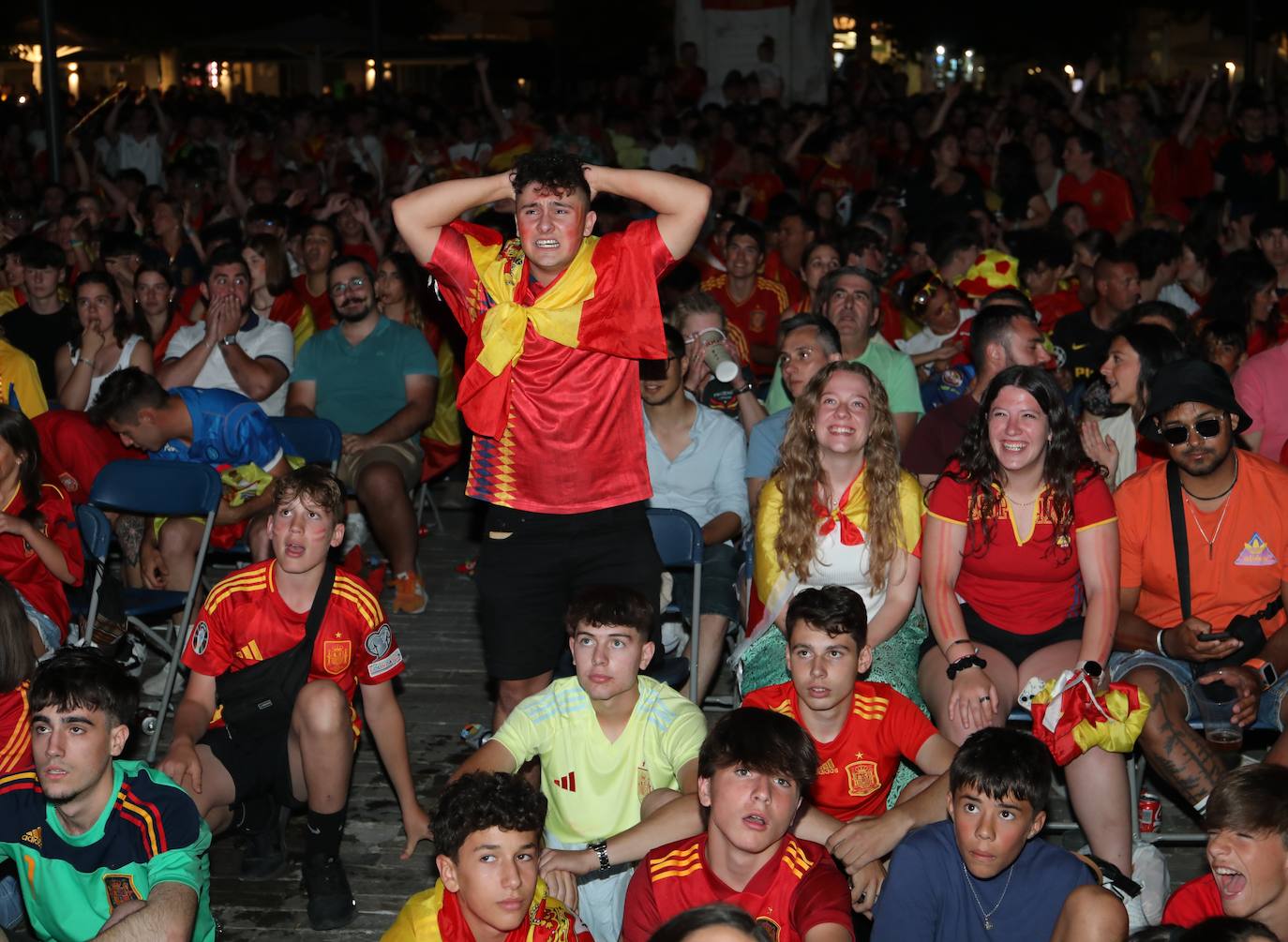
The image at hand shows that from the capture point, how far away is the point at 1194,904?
11.7 ft

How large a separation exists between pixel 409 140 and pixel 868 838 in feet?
44.1

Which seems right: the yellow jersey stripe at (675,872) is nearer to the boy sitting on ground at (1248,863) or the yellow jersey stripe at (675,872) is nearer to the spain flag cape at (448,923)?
the spain flag cape at (448,923)

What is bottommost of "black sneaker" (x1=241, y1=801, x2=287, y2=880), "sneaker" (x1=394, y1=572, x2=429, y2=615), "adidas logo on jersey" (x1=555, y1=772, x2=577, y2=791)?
"sneaker" (x1=394, y1=572, x2=429, y2=615)

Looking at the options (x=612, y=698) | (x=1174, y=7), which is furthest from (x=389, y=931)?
(x=1174, y=7)

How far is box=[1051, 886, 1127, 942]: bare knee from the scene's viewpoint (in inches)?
135

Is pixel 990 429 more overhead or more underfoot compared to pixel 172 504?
more overhead

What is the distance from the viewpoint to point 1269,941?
282 cm

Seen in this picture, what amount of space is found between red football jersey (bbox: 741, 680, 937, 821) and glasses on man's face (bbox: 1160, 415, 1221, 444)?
132 cm

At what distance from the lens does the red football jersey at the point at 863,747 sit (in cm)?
426

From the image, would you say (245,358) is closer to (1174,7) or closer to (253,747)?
(253,747)

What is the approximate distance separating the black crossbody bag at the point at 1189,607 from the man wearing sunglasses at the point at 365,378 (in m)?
3.60

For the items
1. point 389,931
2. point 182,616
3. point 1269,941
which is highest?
point 1269,941

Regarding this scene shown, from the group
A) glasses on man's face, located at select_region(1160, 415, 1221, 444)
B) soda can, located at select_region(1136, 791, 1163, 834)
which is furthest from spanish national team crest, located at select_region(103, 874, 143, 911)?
glasses on man's face, located at select_region(1160, 415, 1221, 444)

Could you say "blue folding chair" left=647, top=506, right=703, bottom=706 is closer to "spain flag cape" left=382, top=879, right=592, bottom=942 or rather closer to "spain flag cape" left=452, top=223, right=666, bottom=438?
"spain flag cape" left=452, top=223, right=666, bottom=438
